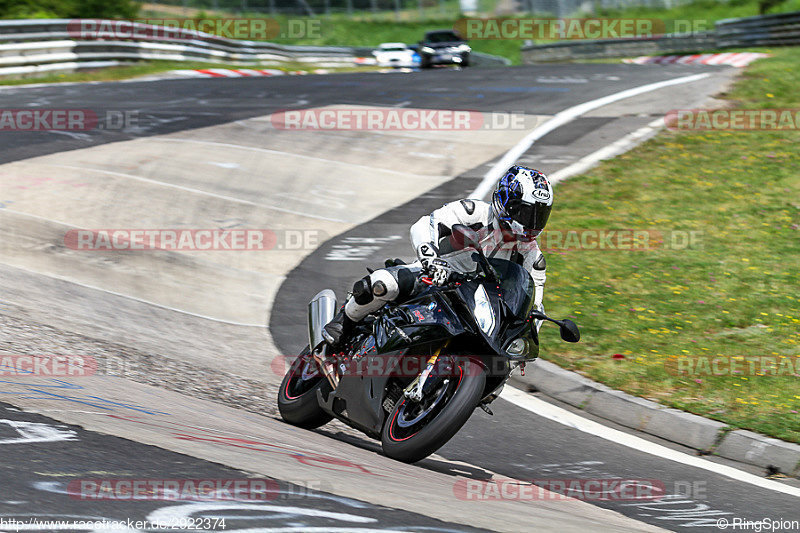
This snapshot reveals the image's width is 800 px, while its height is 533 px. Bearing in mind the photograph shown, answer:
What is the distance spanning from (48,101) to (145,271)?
420 inches

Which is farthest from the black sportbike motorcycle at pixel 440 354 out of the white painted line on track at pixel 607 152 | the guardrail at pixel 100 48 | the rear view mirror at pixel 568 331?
the guardrail at pixel 100 48

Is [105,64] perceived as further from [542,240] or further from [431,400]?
[431,400]

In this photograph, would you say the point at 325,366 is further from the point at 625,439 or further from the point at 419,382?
the point at 625,439

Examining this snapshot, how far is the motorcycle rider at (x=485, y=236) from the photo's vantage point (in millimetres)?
5816

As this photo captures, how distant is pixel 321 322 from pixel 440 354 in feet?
4.42

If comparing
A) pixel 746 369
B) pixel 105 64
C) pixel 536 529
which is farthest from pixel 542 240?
pixel 105 64

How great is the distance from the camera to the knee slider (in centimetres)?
596

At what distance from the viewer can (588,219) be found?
1243 cm

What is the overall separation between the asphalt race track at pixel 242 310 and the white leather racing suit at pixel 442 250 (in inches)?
39.9

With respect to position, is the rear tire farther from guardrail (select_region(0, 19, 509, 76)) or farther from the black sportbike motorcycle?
guardrail (select_region(0, 19, 509, 76))

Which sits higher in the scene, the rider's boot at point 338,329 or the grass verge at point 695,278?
the rider's boot at point 338,329

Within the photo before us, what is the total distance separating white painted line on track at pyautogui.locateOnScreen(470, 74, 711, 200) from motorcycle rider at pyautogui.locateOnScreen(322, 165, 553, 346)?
635cm

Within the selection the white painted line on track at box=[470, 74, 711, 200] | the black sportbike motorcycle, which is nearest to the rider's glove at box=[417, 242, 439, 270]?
the black sportbike motorcycle

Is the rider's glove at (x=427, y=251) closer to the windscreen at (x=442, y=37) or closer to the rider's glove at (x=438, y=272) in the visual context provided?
the rider's glove at (x=438, y=272)
